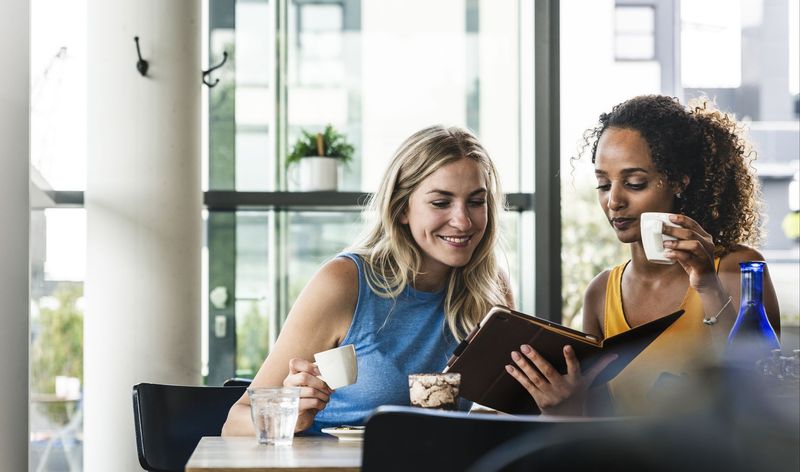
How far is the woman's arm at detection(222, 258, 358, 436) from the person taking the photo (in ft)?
6.66

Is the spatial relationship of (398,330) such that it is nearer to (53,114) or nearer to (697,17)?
(53,114)

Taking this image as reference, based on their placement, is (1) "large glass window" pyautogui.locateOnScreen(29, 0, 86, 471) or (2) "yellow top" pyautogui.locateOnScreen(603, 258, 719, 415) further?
(1) "large glass window" pyautogui.locateOnScreen(29, 0, 86, 471)

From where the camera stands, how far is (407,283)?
7.30ft

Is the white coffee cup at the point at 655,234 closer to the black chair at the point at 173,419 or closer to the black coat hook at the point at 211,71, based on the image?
the black chair at the point at 173,419

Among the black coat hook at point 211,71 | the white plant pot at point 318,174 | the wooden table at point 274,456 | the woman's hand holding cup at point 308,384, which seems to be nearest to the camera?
the wooden table at point 274,456

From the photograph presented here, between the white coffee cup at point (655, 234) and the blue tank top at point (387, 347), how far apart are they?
19.9 inches

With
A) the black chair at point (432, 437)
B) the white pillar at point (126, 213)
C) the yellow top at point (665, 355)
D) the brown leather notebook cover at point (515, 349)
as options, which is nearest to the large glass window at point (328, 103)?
the white pillar at point (126, 213)

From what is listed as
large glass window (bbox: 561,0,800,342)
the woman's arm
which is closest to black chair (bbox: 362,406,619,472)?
the woman's arm

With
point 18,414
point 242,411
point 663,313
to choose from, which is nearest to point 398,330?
point 242,411

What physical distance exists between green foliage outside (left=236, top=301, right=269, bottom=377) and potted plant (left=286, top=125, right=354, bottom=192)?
0.63 meters

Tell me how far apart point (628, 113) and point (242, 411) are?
1095 millimetres

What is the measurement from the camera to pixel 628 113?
221 cm

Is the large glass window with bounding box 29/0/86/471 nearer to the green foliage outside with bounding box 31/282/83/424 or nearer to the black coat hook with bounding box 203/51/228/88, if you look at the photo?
the green foliage outside with bounding box 31/282/83/424

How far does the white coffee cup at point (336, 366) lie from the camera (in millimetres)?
1647
